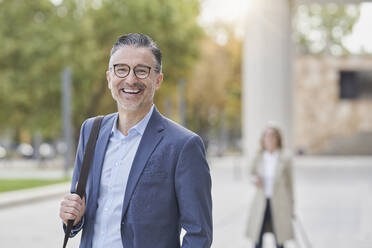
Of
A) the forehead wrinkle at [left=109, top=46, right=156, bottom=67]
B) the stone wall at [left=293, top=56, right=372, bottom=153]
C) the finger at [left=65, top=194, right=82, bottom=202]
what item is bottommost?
the stone wall at [left=293, top=56, right=372, bottom=153]

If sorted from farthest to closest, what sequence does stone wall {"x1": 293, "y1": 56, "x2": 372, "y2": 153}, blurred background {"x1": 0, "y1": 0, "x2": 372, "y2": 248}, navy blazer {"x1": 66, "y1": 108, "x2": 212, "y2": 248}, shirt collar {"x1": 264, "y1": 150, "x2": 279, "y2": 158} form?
stone wall {"x1": 293, "y1": 56, "x2": 372, "y2": 153} → blurred background {"x1": 0, "y1": 0, "x2": 372, "y2": 248} → shirt collar {"x1": 264, "y1": 150, "x2": 279, "y2": 158} → navy blazer {"x1": 66, "y1": 108, "x2": 212, "y2": 248}

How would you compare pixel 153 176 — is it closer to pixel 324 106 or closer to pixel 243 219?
pixel 243 219

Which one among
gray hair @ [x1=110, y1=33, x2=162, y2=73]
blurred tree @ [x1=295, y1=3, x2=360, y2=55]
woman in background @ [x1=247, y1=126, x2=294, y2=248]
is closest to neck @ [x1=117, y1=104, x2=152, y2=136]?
gray hair @ [x1=110, y1=33, x2=162, y2=73]

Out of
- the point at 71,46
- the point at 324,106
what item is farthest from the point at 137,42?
the point at 324,106

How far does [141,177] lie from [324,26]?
267 ft

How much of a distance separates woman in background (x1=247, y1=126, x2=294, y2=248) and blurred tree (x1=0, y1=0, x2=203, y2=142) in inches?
1050

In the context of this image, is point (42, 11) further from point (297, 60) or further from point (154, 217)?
point (154, 217)

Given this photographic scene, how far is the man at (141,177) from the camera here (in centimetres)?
298

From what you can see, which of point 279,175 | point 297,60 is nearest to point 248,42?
point 279,175

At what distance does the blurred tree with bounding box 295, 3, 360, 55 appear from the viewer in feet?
267

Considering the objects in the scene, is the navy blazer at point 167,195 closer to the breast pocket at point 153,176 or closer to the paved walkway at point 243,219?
the breast pocket at point 153,176

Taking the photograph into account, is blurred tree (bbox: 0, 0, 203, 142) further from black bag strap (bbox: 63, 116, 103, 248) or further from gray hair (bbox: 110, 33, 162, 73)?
gray hair (bbox: 110, 33, 162, 73)

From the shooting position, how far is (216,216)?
1423cm

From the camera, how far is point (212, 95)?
5997 cm
